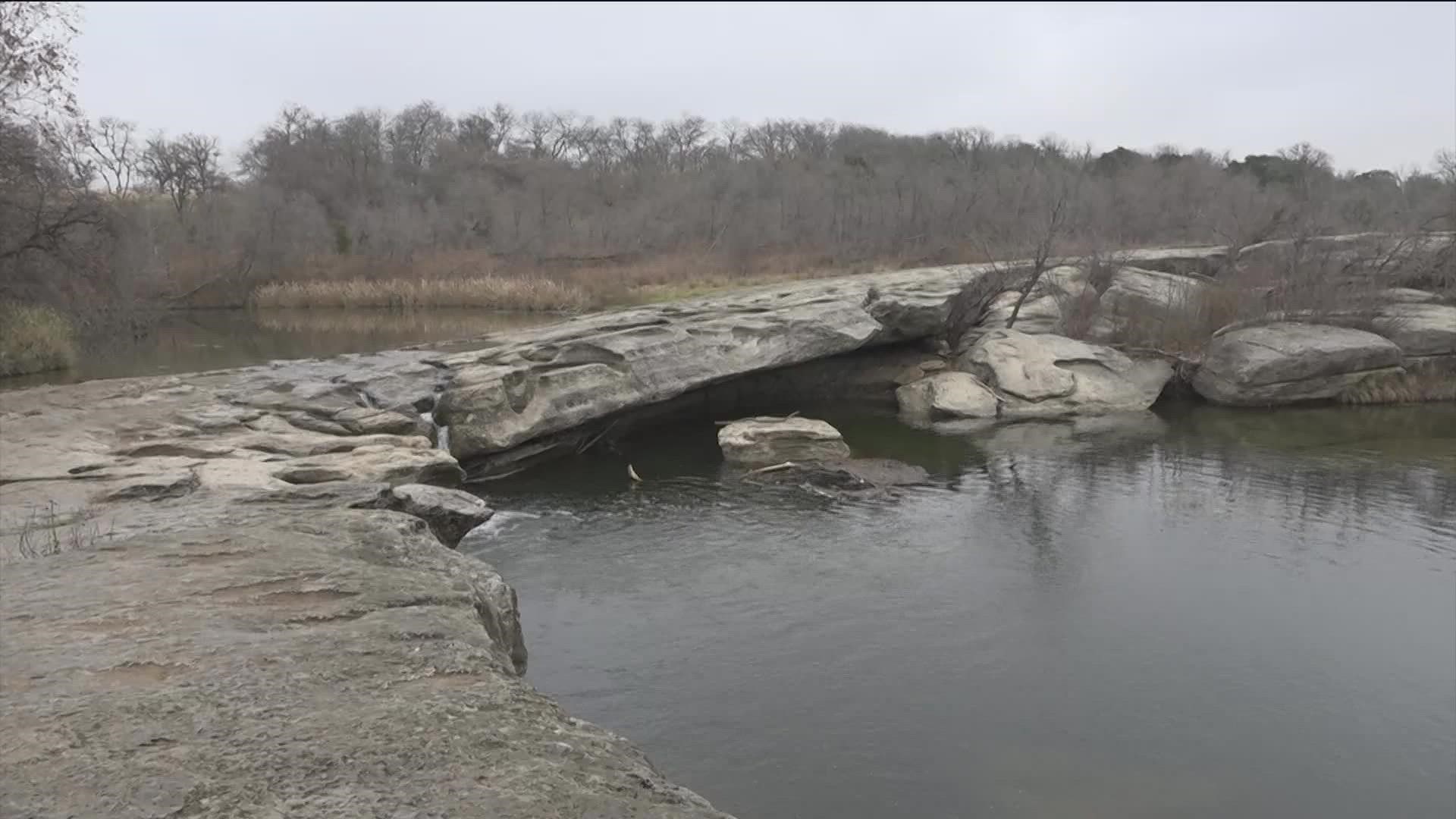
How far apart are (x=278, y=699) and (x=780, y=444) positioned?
1216 centimetres

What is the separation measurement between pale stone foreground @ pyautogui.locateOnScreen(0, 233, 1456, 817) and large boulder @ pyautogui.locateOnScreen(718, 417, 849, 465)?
463 centimetres

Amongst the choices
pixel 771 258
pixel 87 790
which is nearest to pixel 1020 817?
pixel 87 790

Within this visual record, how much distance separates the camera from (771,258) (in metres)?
43.0

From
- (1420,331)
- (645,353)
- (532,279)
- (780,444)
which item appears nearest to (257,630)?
(780,444)

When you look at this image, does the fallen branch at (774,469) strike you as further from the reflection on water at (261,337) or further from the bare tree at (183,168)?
the bare tree at (183,168)

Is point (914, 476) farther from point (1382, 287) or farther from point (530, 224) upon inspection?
point (530, 224)

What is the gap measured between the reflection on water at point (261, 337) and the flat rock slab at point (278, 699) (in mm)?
16325

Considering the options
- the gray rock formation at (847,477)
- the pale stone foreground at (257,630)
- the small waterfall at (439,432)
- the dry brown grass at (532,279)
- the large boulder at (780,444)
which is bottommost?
the gray rock formation at (847,477)

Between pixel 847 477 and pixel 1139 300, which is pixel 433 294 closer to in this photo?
pixel 1139 300

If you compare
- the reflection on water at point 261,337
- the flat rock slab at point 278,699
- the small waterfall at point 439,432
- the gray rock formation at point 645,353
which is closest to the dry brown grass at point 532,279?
the reflection on water at point 261,337

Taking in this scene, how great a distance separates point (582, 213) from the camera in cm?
5834

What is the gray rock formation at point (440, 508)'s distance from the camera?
29.5 feet

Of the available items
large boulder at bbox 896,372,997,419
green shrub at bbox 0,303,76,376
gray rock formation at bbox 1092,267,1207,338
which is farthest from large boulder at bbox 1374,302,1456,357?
green shrub at bbox 0,303,76,376

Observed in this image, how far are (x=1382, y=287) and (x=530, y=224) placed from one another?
41519 mm
